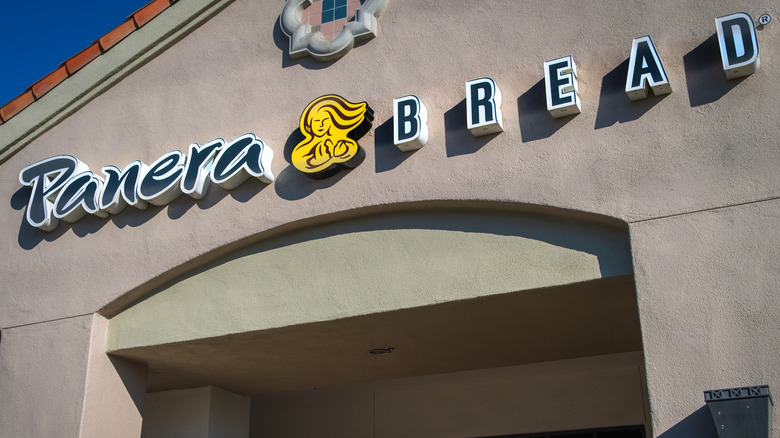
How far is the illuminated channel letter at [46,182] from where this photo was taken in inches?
462

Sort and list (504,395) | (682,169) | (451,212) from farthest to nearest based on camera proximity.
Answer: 1. (504,395)
2. (451,212)
3. (682,169)

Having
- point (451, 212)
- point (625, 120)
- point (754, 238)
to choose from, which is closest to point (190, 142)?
point (451, 212)

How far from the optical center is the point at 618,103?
8.97m

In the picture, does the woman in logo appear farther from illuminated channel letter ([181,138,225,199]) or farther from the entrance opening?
illuminated channel letter ([181,138,225,199])

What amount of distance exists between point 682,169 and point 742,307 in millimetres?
1502

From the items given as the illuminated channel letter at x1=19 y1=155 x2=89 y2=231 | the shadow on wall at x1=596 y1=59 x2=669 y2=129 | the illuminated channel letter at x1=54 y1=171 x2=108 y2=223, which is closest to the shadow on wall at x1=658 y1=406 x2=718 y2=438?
the shadow on wall at x1=596 y1=59 x2=669 y2=129

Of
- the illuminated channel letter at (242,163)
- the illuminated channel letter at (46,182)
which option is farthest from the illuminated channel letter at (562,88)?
the illuminated channel letter at (46,182)

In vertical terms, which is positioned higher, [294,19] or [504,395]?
[294,19]

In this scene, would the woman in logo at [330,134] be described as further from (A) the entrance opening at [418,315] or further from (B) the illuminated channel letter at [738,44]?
Answer: (B) the illuminated channel letter at [738,44]

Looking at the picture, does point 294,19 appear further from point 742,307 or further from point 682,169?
point 742,307

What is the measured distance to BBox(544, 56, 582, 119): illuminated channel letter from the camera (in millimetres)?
9016

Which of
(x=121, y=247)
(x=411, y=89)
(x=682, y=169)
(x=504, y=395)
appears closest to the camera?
(x=682, y=169)

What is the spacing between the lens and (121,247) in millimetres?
11211

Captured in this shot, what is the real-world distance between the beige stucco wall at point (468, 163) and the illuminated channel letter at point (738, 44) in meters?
0.15
